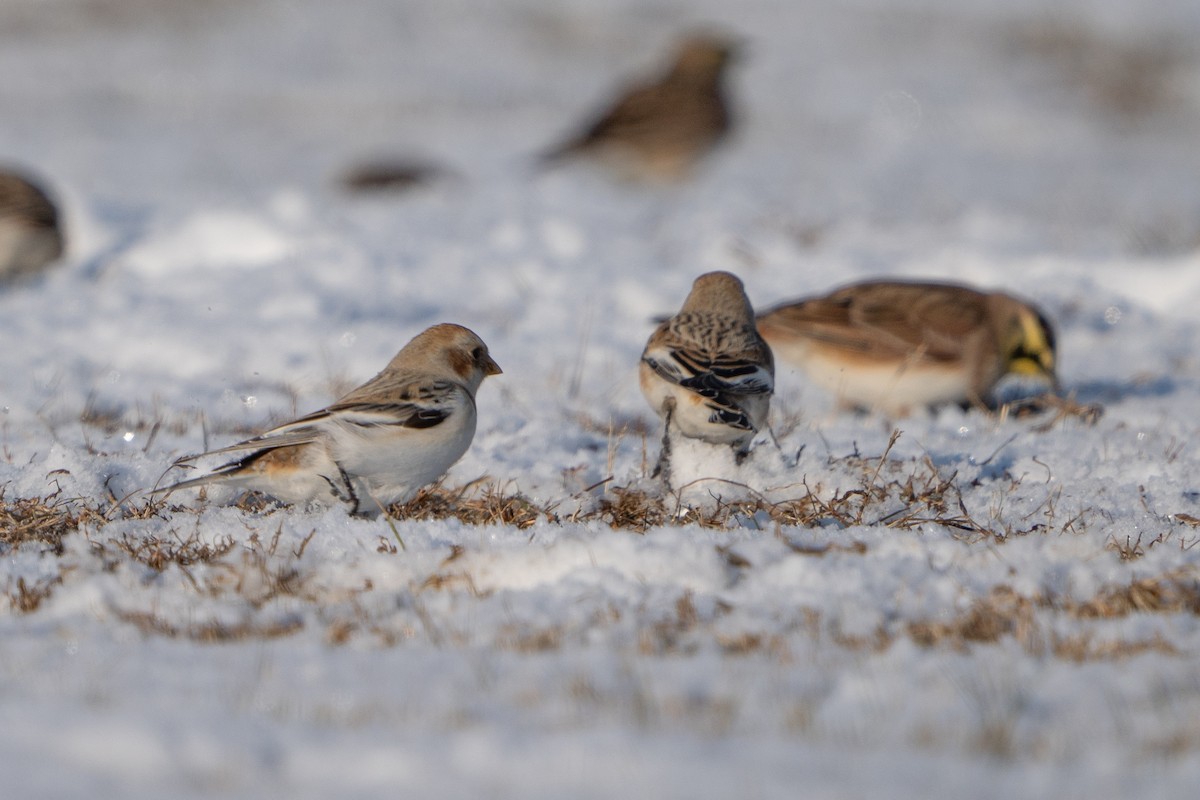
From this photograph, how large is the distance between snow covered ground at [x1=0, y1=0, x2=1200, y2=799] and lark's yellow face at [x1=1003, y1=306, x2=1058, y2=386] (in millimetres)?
560

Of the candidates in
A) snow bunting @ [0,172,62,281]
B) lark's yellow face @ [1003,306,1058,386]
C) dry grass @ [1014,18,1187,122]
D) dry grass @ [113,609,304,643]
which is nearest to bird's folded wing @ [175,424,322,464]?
dry grass @ [113,609,304,643]

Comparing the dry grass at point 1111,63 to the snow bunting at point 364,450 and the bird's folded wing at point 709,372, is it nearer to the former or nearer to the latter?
the bird's folded wing at point 709,372

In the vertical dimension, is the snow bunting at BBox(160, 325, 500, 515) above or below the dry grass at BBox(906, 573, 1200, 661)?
above

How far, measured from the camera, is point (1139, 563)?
4062 mm

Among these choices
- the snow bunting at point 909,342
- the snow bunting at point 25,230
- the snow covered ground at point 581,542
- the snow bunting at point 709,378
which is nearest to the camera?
the snow covered ground at point 581,542

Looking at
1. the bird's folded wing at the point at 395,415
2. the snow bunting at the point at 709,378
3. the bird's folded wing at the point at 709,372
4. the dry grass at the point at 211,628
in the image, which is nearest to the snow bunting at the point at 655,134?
the snow bunting at the point at 709,378

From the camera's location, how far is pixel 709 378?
207 inches

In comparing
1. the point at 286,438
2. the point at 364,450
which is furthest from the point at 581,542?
the point at 286,438

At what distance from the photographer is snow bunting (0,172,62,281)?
10500 millimetres

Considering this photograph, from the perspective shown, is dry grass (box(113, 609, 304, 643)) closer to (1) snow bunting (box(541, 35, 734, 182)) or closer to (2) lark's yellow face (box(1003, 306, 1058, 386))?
(2) lark's yellow face (box(1003, 306, 1058, 386))

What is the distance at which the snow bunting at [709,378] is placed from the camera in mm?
5248

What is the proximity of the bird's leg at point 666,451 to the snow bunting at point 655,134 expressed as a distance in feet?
35.9

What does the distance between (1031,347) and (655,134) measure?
28.5 ft

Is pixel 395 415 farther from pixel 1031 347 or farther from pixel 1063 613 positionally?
pixel 1031 347
